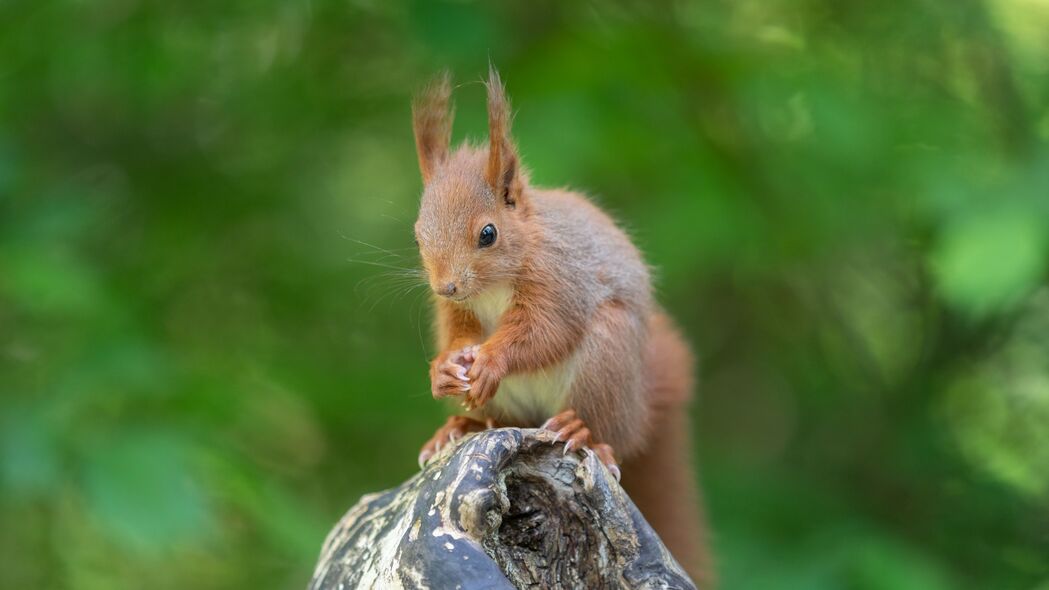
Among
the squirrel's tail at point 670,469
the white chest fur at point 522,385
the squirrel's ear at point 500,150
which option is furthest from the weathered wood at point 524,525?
the squirrel's tail at point 670,469

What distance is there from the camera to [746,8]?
10.6 feet

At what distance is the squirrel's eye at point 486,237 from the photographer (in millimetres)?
1681

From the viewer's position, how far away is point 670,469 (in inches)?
82.0

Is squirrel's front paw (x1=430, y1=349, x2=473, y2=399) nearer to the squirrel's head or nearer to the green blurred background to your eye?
the squirrel's head

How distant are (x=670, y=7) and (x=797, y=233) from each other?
2.21 ft

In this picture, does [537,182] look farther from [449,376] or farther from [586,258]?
[449,376]

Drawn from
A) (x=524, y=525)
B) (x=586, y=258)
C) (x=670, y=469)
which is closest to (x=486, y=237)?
(x=586, y=258)

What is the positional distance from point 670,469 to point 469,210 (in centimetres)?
68

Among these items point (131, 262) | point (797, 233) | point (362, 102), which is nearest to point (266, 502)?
point (131, 262)

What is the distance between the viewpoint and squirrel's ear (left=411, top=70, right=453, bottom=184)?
1.74 m

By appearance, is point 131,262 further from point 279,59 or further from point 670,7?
point 670,7

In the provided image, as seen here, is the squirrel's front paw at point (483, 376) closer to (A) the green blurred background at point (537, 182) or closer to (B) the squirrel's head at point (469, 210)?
(B) the squirrel's head at point (469, 210)

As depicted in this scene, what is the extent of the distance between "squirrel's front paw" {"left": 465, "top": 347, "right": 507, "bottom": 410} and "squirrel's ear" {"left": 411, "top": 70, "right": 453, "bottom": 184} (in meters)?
0.31

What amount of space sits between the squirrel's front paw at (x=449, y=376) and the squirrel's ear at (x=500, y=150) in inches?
10.3
